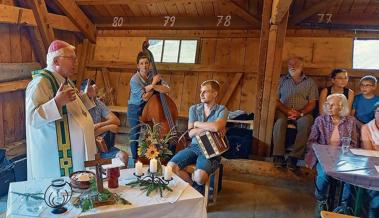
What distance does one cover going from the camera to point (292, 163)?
141 inches

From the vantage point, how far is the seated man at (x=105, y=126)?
9.15 feet

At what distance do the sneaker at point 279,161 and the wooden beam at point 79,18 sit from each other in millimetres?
3294

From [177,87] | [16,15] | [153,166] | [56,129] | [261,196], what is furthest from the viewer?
[177,87]

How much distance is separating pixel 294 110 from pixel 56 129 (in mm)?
2532

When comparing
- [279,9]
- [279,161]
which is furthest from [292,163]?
[279,9]

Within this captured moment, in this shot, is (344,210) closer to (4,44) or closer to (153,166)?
(153,166)

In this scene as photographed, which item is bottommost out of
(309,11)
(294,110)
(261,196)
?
(261,196)

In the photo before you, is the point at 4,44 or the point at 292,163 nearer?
the point at 292,163

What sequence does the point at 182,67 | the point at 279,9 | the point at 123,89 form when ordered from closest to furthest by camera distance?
the point at 279,9 < the point at 182,67 < the point at 123,89

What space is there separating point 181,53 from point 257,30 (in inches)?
44.6

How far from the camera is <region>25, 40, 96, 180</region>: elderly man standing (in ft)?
7.03

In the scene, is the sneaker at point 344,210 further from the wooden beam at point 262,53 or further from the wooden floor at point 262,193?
the wooden beam at point 262,53

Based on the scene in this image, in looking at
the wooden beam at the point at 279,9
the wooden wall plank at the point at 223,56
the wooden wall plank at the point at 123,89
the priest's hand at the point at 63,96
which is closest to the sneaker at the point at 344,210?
the wooden beam at the point at 279,9

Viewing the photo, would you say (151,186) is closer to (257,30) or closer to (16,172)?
(16,172)
